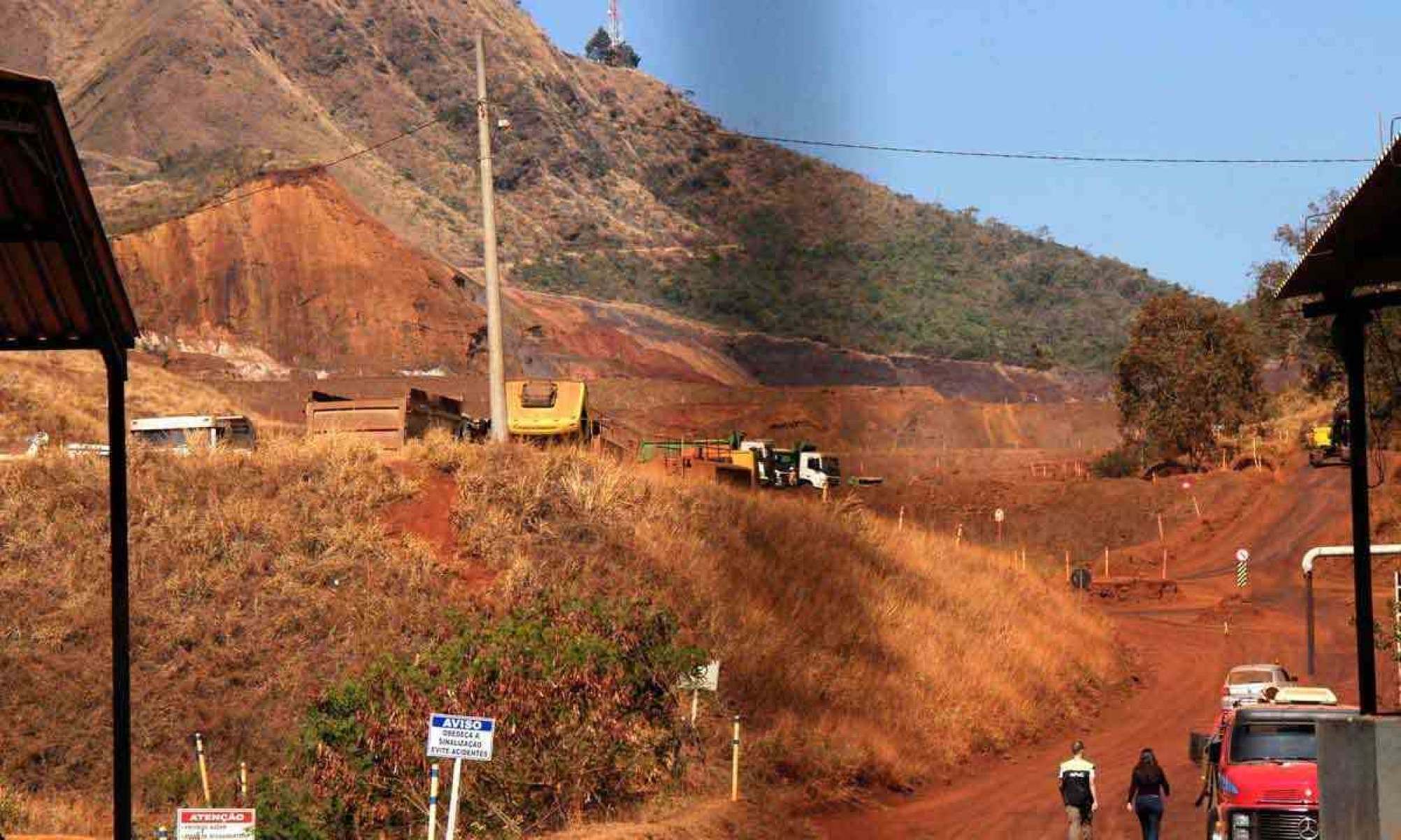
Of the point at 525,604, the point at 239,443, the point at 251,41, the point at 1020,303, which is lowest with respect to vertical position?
the point at 525,604

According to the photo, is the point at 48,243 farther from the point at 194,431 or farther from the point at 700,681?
the point at 194,431

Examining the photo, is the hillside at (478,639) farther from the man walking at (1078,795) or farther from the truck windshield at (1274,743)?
the truck windshield at (1274,743)

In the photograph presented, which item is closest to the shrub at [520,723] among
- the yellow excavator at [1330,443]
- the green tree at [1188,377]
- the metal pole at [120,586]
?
the metal pole at [120,586]

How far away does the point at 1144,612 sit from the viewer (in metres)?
53.5

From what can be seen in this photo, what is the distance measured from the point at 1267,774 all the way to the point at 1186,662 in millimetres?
25291

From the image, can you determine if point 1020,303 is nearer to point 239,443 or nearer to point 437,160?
point 437,160

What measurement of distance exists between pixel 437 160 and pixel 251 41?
2224 centimetres

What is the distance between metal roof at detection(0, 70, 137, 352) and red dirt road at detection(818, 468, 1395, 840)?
1359 centimetres

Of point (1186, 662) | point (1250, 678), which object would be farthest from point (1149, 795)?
point (1186, 662)

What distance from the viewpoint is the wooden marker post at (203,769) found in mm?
21375

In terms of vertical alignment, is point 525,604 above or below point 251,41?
below

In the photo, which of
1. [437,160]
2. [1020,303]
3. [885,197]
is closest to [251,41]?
[437,160]

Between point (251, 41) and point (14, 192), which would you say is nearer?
point (14, 192)

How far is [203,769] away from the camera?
21438 mm
